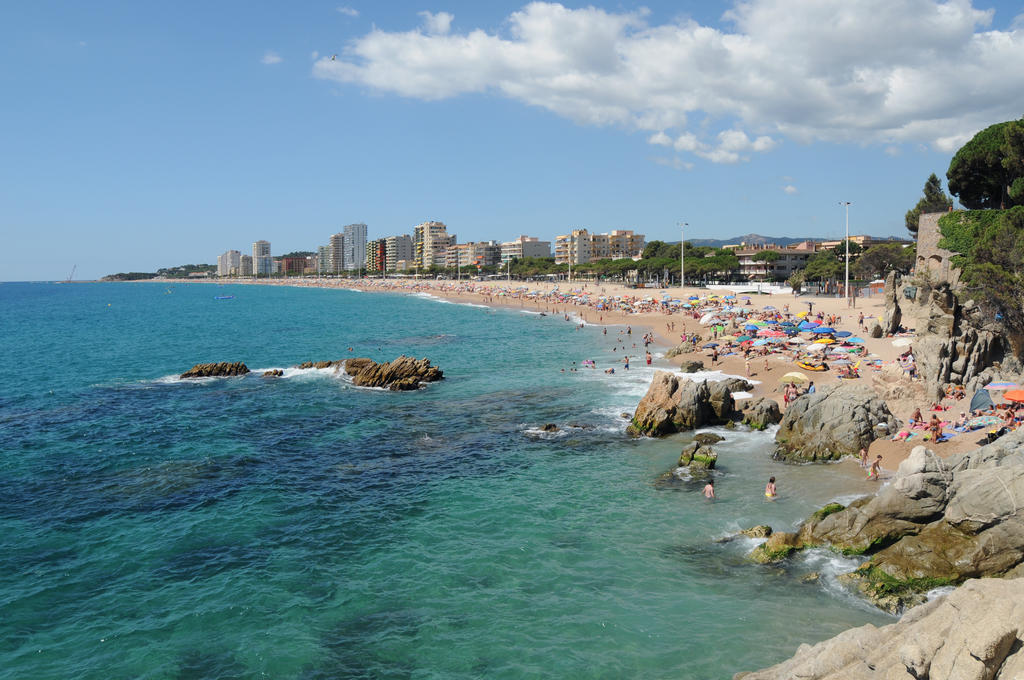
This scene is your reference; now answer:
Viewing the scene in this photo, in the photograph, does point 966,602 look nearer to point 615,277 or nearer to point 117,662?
point 117,662

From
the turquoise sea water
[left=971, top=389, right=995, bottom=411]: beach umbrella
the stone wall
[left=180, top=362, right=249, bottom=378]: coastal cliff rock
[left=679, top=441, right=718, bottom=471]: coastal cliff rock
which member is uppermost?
the stone wall

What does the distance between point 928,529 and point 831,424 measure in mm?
8515

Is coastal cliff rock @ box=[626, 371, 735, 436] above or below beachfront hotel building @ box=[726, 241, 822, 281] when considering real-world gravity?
below

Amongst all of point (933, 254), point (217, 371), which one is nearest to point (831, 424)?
point (933, 254)

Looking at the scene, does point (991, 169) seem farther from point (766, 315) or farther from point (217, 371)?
point (217, 371)

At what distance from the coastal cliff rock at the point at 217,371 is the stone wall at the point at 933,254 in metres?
41.8

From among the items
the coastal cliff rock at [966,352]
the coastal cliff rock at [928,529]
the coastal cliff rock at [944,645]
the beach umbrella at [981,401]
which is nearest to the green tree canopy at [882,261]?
the coastal cliff rock at [966,352]

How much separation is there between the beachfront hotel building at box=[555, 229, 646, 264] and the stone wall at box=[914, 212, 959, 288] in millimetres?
139968

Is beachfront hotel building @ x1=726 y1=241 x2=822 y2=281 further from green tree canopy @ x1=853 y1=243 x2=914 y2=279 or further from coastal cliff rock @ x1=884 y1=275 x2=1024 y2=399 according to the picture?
coastal cliff rock @ x1=884 y1=275 x2=1024 y2=399

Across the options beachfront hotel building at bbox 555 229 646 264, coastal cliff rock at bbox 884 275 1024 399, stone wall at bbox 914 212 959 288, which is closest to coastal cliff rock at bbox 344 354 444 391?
coastal cliff rock at bbox 884 275 1024 399

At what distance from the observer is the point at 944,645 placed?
7.21m

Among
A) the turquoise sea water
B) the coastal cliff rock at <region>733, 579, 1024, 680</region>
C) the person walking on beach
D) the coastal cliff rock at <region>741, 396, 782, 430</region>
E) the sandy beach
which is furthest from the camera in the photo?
the coastal cliff rock at <region>741, 396, 782, 430</region>

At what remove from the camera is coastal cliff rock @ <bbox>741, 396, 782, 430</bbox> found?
2542 cm

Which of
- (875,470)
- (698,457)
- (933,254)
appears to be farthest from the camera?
(933,254)
